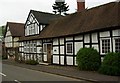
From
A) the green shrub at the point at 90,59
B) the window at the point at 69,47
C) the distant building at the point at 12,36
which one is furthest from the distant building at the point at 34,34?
the green shrub at the point at 90,59

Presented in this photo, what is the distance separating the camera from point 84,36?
71.5 ft

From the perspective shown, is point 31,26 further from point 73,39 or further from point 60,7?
point 60,7

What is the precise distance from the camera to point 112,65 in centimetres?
1591

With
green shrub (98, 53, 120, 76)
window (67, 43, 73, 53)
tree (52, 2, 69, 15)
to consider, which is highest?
tree (52, 2, 69, 15)

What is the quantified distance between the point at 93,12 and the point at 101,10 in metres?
1.38

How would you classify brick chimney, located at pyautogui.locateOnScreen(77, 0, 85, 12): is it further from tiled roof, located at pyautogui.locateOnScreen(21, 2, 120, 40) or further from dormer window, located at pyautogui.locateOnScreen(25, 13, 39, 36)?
dormer window, located at pyautogui.locateOnScreen(25, 13, 39, 36)

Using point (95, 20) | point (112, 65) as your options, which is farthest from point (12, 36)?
point (112, 65)

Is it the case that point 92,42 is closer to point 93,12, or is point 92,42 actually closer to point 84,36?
point 84,36

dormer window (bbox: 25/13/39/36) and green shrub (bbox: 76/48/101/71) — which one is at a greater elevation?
dormer window (bbox: 25/13/39/36)

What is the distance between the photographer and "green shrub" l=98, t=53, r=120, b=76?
51.3 ft

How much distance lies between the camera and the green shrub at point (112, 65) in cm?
1563

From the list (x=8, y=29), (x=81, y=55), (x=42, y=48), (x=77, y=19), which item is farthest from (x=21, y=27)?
(x=81, y=55)

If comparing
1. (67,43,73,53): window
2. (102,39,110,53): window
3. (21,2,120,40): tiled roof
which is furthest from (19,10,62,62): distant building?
(102,39,110,53): window

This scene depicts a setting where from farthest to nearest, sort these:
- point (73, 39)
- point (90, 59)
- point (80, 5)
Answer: point (80, 5), point (73, 39), point (90, 59)
